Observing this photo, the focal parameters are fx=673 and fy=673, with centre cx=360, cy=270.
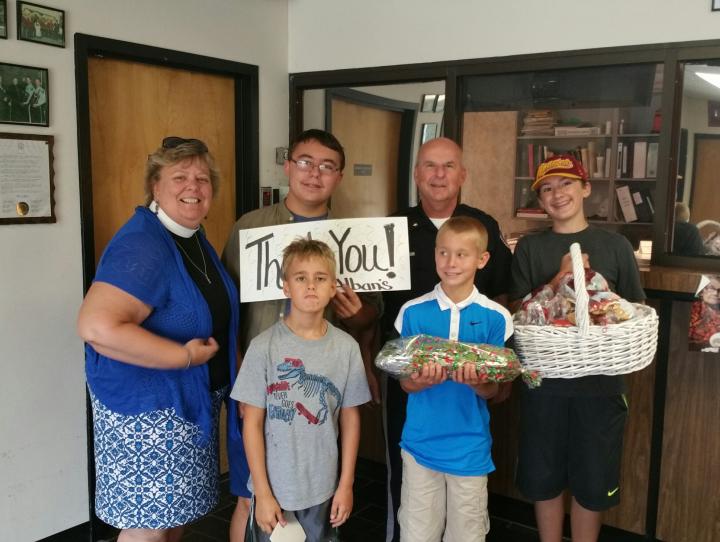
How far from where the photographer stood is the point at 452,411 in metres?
2.00

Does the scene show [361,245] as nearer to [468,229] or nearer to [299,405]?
[468,229]

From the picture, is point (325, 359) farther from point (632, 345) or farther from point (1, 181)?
point (1, 181)

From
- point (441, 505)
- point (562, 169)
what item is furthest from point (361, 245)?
point (441, 505)

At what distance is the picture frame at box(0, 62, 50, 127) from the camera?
2369 millimetres

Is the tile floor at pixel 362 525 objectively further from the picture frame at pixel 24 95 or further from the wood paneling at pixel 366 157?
the picture frame at pixel 24 95

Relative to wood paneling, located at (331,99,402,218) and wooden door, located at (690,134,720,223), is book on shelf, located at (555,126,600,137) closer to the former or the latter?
wooden door, located at (690,134,720,223)

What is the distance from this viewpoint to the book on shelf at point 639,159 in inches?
114

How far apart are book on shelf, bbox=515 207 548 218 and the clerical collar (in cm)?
183

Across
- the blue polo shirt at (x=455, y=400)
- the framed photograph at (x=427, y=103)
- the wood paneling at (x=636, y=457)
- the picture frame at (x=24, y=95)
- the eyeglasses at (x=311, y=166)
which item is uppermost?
the framed photograph at (x=427, y=103)

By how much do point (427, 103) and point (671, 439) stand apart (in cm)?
195

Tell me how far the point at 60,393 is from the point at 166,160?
1.23 m

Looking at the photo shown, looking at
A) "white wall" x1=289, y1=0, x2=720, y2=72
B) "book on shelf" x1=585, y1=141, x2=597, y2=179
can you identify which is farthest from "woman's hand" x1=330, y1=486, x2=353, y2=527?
"book on shelf" x1=585, y1=141, x2=597, y2=179

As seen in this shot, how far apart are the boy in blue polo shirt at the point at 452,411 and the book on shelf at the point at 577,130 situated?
5.03 ft

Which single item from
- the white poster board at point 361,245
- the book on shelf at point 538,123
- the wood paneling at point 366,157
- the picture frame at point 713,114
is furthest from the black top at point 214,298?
the picture frame at point 713,114
